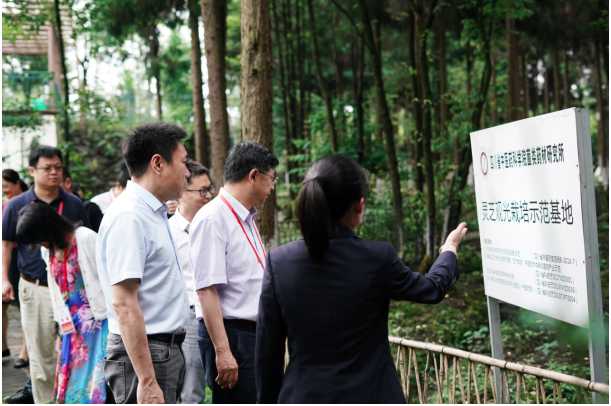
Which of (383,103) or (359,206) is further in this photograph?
(383,103)

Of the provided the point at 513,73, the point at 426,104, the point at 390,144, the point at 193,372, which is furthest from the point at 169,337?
the point at 513,73

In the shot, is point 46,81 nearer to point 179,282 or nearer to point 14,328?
point 14,328

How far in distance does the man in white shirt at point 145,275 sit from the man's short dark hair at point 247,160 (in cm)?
45

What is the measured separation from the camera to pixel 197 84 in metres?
14.9

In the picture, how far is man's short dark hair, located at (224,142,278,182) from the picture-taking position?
3994mm

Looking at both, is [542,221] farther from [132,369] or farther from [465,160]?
[465,160]

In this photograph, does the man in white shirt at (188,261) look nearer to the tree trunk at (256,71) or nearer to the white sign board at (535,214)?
the white sign board at (535,214)

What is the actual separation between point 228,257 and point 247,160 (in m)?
0.47

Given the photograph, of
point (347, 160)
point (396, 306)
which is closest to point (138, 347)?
point (347, 160)

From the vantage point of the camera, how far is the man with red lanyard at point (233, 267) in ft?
12.6

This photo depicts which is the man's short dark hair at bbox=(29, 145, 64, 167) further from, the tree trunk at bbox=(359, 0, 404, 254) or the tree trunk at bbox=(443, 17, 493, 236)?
the tree trunk at bbox=(359, 0, 404, 254)

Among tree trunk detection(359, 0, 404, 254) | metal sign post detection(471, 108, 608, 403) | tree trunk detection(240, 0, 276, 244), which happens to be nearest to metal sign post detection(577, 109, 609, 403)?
metal sign post detection(471, 108, 608, 403)

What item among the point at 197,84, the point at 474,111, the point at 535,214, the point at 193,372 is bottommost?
the point at 193,372

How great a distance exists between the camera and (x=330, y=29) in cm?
2092
